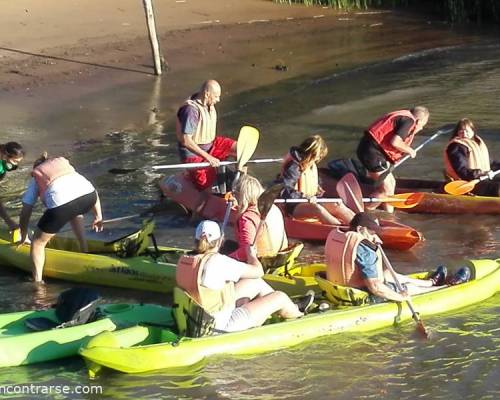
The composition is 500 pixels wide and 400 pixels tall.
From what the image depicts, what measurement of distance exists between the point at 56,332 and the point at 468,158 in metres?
5.48

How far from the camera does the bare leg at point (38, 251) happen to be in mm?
10336

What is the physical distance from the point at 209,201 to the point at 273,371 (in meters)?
4.05

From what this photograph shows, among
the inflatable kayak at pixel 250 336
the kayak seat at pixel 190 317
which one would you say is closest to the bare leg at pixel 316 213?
the inflatable kayak at pixel 250 336

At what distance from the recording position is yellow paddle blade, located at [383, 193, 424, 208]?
12.3 m

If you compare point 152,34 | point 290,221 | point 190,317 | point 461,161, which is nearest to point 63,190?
point 190,317

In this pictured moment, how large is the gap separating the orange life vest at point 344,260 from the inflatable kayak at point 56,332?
4.28 ft

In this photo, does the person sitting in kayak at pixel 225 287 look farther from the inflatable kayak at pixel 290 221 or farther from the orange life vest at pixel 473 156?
the orange life vest at pixel 473 156

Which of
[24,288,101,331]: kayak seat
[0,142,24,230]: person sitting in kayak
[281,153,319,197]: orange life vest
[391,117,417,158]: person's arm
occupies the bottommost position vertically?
[24,288,101,331]: kayak seat

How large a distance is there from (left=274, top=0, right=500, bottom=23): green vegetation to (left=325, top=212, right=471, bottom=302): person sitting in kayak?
16196mm

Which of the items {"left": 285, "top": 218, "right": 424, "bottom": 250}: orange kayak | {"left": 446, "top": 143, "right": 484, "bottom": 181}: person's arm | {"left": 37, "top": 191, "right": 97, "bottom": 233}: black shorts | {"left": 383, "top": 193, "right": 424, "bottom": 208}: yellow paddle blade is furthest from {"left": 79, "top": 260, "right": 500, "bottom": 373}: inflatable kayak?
{"left": 446, "top": 143, "right": 484, "bottom": 181}: person's arm

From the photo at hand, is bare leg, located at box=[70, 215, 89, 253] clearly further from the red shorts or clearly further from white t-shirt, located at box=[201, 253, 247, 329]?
white t-shirt, located at box=[201, 253, 247, 329]

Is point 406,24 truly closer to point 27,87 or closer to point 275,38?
point 275,38

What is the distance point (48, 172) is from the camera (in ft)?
33.0

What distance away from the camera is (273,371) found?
844cm
